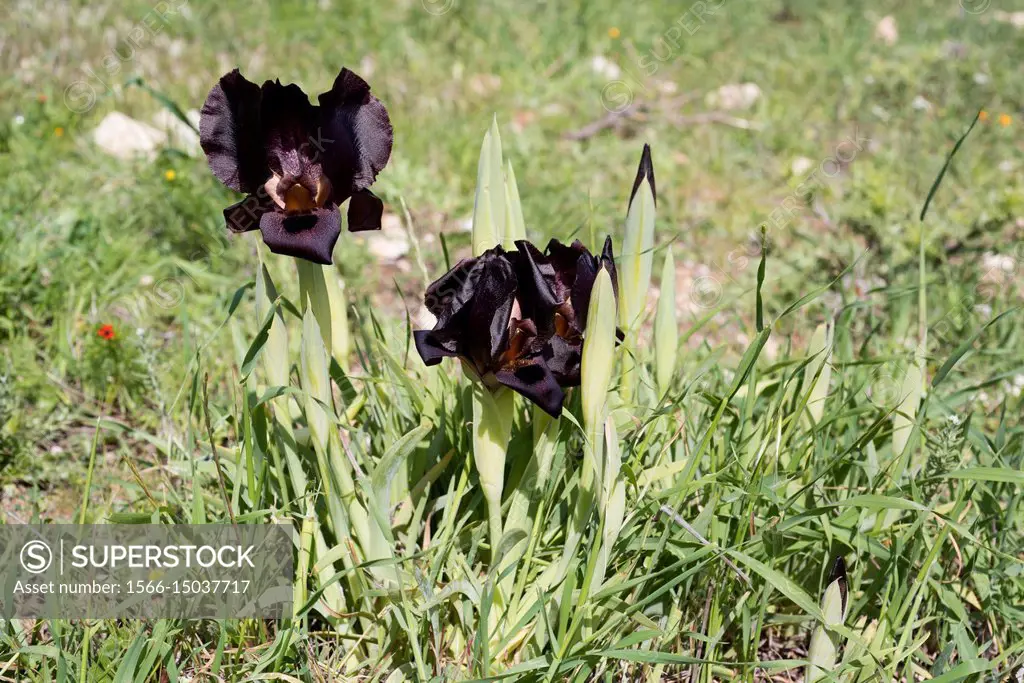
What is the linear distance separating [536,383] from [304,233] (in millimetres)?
414

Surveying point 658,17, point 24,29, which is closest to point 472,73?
point 658,17

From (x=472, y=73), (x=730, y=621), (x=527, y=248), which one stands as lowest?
(x=730, y=621)

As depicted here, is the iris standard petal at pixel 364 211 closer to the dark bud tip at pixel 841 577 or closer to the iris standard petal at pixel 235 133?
the iris standard petal at pixel 235 133

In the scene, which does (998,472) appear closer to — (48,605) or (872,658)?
(872,658)

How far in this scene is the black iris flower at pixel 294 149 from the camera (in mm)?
1385

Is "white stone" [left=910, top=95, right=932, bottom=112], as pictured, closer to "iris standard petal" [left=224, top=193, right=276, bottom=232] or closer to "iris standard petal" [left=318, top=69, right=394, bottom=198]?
"iris standard petal" [left=318, top=69, right=394, bottom=198]

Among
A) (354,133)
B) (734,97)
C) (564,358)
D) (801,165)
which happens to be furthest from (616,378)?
(734,97)

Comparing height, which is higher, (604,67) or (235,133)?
(604,67)

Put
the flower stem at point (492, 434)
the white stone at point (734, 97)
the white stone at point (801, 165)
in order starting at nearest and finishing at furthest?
the flower stem at point (492, 434)
the white stone at point (801, 165)
the white stone at point (734, 97)

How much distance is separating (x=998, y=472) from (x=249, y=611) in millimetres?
1226

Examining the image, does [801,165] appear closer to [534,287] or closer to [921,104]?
[921,104]

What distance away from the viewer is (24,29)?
14.0ft

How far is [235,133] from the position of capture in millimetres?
1403

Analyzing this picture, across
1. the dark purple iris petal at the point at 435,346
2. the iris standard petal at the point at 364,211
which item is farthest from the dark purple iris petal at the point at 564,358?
the iris standard petal at the point at 364,211
